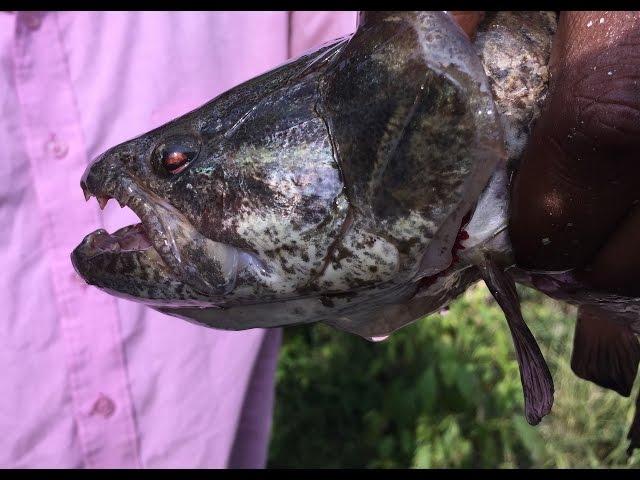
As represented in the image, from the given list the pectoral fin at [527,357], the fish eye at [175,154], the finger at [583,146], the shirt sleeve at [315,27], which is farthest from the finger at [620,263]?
the shirt sleeve at [315,27]

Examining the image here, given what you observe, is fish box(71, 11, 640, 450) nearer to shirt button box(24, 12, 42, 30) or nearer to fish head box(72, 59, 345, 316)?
fish head box(72, 59, 345, 316)

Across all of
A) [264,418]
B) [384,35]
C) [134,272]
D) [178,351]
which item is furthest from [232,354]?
[384,35]

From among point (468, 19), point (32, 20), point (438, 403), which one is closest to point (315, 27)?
point (32, 20)

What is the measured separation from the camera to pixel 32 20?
6.09 ft

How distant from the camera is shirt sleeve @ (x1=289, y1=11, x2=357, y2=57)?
2.17 metres

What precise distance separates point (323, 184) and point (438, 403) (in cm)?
267

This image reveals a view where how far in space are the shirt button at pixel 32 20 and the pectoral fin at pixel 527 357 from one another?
1290mm

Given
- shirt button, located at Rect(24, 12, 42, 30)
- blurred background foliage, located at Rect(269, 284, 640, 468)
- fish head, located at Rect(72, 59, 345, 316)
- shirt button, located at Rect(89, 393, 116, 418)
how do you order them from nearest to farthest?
fish head, located at Rect(72, 59, 345, 316) < shirt button, located at Rect(24, 12, 42, 30) < shirt button, located at Rect(89, 393, 116, 418) < blurred background foliage, located at Rect(269, 284, 640, 468)

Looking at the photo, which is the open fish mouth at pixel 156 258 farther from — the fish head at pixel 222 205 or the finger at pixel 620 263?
the finger at pixel 620 263

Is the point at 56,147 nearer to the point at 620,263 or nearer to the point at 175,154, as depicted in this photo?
the point at 175,154

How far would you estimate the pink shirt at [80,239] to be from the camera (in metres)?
1.88

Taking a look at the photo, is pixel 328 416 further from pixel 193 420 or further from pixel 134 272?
pixel 134 272

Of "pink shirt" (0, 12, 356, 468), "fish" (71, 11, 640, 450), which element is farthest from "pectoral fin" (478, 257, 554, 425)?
"pink shirt" (0, 12, 356, 468)

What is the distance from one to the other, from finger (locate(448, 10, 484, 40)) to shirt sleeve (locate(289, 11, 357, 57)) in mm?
908
